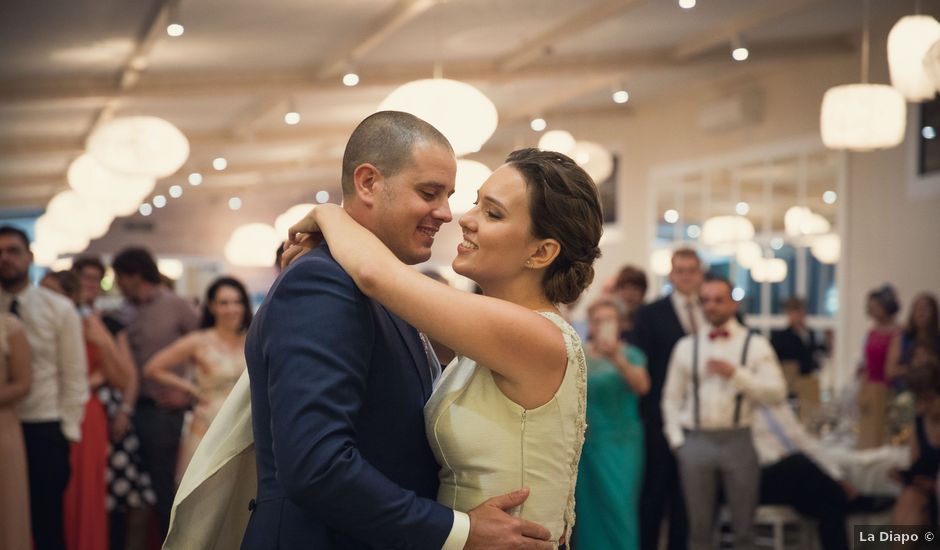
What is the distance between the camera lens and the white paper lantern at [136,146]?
7.09 m

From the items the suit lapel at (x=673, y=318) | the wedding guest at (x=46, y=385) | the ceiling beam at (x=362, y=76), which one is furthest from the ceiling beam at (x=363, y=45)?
the wedding guest at (x=46, y=385)

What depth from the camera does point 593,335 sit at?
5406mm

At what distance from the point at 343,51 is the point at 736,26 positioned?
3.19 meters

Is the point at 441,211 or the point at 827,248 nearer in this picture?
the point at 441,211

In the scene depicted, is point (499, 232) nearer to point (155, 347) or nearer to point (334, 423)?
point (334, 423)

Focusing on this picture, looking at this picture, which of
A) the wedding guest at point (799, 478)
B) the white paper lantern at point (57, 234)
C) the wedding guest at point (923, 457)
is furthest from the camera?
the white paper lantern at point (57, 234)

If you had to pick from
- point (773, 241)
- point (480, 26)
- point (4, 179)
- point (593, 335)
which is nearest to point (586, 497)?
point (593, 335)

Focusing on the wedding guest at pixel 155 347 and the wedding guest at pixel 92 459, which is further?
the wedding guest at pixel 155 347

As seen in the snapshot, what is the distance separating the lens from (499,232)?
192 cm

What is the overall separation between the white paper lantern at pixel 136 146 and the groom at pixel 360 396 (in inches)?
217

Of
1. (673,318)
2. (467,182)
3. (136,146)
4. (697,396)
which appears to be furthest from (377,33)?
(697,396)

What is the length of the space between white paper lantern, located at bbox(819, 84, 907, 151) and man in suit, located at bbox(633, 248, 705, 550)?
52.7 inches

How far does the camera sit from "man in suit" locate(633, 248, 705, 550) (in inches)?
234

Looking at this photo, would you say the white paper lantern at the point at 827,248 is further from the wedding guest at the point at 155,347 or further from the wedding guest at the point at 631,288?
the wedding guest at the point at 155,347
